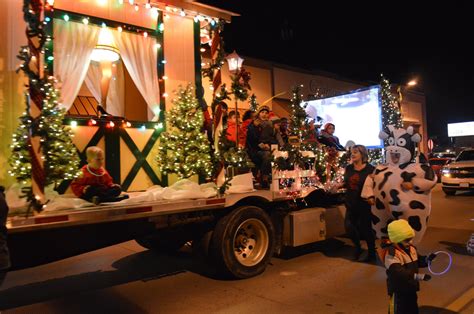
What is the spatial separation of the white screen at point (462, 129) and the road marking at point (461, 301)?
61480mm

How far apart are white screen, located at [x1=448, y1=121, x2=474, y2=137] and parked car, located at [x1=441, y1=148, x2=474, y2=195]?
4767 cm

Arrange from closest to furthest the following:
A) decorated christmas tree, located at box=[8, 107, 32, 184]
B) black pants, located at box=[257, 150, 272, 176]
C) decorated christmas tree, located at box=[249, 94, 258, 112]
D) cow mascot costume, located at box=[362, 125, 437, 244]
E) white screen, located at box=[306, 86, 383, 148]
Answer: decorated christmas tree, located at box=[8, 107, 32, 184] → cow mascot costume, located at box=[362, 125, 437, 244] → black pants, located at box=[257, 150, 272, 176] → white screen, located at box=[306, 86, 383, 148] → decorated christmas tree, located at box=[249, 94, 258, 112]

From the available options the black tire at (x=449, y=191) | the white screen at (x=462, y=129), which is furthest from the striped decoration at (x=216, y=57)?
the white screen at (x=462, y=129)

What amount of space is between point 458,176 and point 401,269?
48.6ft

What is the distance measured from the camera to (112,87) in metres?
8.47

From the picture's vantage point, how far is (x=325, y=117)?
1260 cm

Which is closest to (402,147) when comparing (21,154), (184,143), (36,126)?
(184,143)

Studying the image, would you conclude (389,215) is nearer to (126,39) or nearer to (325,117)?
(126,39)

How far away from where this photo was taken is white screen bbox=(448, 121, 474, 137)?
5947cm

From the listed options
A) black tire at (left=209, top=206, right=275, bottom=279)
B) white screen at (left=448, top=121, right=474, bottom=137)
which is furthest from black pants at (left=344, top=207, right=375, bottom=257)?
white screen at (left=448, top=121, right=474, bottom=137)

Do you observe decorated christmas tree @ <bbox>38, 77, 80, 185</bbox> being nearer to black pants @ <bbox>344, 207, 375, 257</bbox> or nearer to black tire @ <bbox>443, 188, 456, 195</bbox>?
black pants @ <bbox>344, 207, 375, 257</bbox>

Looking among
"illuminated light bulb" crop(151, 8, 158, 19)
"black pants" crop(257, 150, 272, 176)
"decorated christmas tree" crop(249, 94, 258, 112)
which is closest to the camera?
"black pants" crop(257, 150, 272, 176)

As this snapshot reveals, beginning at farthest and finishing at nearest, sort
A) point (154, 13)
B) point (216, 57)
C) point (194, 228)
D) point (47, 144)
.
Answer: point (154, 13) → point (216, 57) → point (194, 228) → point (47, 144)

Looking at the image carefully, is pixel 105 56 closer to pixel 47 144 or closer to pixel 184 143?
pixel 184 143
